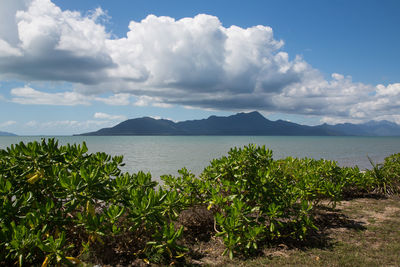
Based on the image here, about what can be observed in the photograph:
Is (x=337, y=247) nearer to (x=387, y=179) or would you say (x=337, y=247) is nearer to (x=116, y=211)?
(x=116, y=211)

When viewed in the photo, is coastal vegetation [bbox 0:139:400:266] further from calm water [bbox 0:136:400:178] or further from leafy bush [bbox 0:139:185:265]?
calm water [bbox 0:136:400:178]

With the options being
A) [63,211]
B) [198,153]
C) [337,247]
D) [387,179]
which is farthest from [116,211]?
[198,153]

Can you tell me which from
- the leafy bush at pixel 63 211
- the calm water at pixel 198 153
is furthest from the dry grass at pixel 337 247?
the calm water at pixel 198 153

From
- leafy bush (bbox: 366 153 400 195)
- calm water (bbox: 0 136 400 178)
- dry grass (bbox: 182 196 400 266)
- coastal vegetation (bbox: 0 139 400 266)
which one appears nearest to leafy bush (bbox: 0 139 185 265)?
coastal vegetation (bbox: 0 139 400 266)

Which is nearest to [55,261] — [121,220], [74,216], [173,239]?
[74,216]

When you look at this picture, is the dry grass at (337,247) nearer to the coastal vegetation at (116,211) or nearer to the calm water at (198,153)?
the coastal vegetation at (116,211)

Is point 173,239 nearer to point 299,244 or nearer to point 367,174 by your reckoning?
point 299,244

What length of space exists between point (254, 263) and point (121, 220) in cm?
261

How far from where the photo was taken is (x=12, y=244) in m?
3.52

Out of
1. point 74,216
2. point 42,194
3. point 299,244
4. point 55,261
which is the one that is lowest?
point 299,244

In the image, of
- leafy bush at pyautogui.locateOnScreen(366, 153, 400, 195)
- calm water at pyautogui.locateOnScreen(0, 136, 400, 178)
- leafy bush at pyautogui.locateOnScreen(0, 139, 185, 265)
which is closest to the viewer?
leafy bush at pyautogui.locateOnScreen(0, 139, 185, 265)

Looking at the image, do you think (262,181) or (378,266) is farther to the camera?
(262,181)

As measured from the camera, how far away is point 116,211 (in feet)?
13.5

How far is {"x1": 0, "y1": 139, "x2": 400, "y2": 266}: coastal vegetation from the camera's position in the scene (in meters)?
3.90
